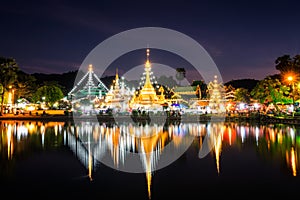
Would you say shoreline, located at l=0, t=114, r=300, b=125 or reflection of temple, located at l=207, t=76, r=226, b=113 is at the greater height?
reflection of temple, located at l=207, t=76, r=226, b=113

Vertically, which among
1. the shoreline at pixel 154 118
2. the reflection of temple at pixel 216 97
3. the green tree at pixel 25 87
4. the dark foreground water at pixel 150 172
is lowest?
the dark foreground water at pixel 150 172

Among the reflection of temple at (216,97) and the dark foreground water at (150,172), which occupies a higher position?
the reflection of temple at (216,97)

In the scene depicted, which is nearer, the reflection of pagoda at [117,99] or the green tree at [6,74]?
the green tree at [6,74]

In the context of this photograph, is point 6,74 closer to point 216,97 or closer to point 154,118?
point 154,118

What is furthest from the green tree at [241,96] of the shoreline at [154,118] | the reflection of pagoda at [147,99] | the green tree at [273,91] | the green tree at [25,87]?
the green tree at [25,87]

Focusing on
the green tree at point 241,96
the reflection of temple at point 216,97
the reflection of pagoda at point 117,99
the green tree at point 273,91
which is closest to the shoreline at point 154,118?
the green tree at point 273,91

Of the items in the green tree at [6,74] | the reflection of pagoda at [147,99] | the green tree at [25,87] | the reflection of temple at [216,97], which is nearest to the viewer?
the green tree at [6,74]

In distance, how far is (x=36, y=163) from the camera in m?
8.91

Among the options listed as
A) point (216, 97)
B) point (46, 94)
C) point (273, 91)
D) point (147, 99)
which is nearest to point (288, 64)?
point (273, 91)

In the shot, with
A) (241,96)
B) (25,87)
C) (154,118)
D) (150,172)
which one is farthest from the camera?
(241,96)

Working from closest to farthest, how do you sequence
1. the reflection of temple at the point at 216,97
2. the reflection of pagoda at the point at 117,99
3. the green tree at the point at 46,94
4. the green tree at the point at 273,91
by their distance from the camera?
the green tree at the point at 273,91 → the reflection of temple at the point at 216,97 → the reflection of pagoda at the point at 117,99 → the green tree at the point at 46,94

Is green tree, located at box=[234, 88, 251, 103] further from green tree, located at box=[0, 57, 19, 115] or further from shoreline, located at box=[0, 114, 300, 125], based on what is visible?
green tree, located at box=[0, 57, 19, 115]

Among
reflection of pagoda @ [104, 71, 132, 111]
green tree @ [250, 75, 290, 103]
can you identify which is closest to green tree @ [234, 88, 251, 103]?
green tree @ [250, 75, 290, 103]

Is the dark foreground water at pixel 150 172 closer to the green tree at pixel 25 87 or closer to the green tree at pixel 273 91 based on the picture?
the green tree at pixel 273 91
